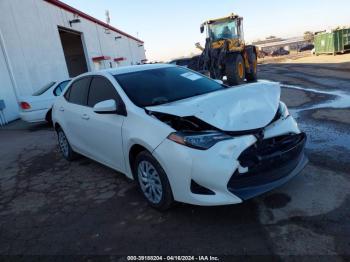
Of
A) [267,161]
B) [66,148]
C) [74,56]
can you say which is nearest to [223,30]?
[66,148]

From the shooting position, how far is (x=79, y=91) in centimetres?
567

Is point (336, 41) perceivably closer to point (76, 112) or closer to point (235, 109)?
point (76, 112)

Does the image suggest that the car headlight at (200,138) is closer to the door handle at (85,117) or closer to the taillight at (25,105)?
the door handle at (85,117)

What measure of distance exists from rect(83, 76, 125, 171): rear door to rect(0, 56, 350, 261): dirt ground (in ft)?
1.55

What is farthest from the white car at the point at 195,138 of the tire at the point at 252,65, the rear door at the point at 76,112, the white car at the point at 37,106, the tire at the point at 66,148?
the tire at the point at 252,65

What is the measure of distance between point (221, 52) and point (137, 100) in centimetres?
1142

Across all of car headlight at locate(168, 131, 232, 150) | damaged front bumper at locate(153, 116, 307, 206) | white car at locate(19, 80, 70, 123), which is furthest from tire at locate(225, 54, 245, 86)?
car headlight at locate(168, 131, 232, 150)

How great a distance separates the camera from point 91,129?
501 centimetres

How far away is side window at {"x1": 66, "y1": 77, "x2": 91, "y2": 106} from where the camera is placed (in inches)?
213

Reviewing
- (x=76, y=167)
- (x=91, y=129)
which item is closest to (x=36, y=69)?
(x=76, y=167)

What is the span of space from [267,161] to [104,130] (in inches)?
88.1

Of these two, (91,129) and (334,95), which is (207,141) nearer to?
(91,129)

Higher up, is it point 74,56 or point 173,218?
point 74,56

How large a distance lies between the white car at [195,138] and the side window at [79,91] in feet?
2.14
